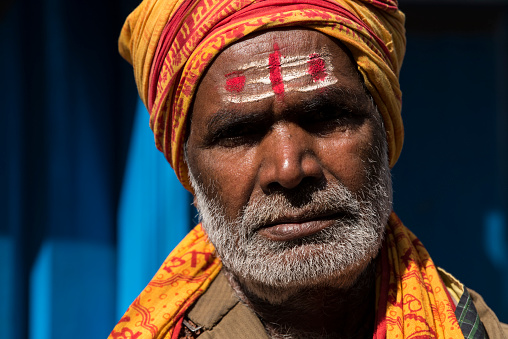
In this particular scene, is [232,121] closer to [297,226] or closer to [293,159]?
[293,159]

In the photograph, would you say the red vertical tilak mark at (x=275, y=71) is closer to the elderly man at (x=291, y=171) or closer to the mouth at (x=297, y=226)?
the elderly man at (x=291, y=171)

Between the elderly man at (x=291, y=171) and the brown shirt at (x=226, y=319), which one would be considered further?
the brown shirt at (x=226, y=319)

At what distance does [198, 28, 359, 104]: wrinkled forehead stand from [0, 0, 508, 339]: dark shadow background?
3.97 ft

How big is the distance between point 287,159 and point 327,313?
0.62 m

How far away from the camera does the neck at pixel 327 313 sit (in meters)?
1.84

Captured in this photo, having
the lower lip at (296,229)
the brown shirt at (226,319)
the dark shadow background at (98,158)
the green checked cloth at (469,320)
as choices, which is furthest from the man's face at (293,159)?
the dark shadow background at (98,158)

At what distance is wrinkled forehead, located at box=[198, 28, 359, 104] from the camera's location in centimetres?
169

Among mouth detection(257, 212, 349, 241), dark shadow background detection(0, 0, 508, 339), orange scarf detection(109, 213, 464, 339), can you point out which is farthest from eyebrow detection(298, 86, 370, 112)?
dark shadow background detection(0, 0, 508, 339)

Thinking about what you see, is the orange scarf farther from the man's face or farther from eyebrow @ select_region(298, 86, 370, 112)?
eyebrow @ select_region(298, 86, 370, 112)

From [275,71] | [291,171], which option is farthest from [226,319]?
[275,71]

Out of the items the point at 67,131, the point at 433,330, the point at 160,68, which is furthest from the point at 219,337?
the point at 67,131

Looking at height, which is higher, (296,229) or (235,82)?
(235,82)

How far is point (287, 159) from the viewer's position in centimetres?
161

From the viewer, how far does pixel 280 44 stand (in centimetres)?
171
